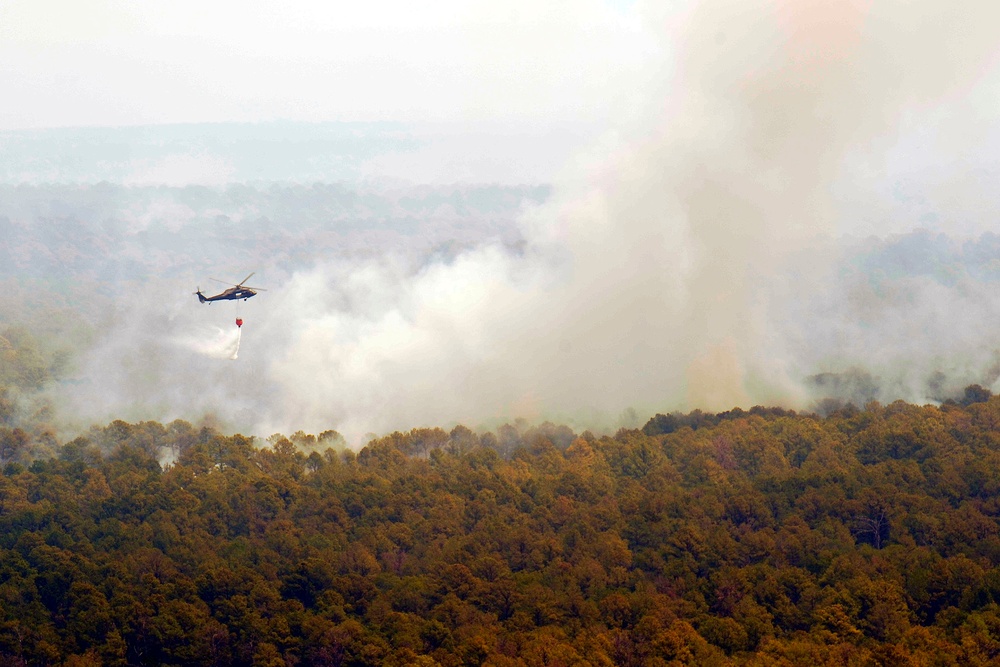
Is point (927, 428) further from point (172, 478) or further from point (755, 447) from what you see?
point (172, 478)

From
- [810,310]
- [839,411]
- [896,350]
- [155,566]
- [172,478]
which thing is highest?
[810,310]

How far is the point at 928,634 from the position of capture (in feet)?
189

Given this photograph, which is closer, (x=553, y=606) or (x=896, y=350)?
(x=553, y=606)

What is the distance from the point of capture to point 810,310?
182625mm

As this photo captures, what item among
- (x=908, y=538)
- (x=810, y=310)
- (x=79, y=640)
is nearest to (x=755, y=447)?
(x=908, y=538)

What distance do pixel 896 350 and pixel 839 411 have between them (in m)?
43.3

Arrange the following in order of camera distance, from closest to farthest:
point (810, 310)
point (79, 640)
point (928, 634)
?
point (928, 634)
point (79, 640)
point (810, 310)

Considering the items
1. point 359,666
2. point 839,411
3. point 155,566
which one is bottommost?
point 359,666

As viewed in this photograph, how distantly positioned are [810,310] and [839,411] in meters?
80.1

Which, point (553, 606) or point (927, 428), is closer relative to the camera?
point (553, 606)

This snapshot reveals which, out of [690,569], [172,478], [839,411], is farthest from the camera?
[839,411]

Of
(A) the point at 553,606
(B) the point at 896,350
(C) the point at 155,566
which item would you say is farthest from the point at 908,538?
(B) the point at 896,350

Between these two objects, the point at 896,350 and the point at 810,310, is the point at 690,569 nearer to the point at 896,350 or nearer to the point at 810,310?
the point at 896,350

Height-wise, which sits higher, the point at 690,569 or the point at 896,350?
the point at 896,350
